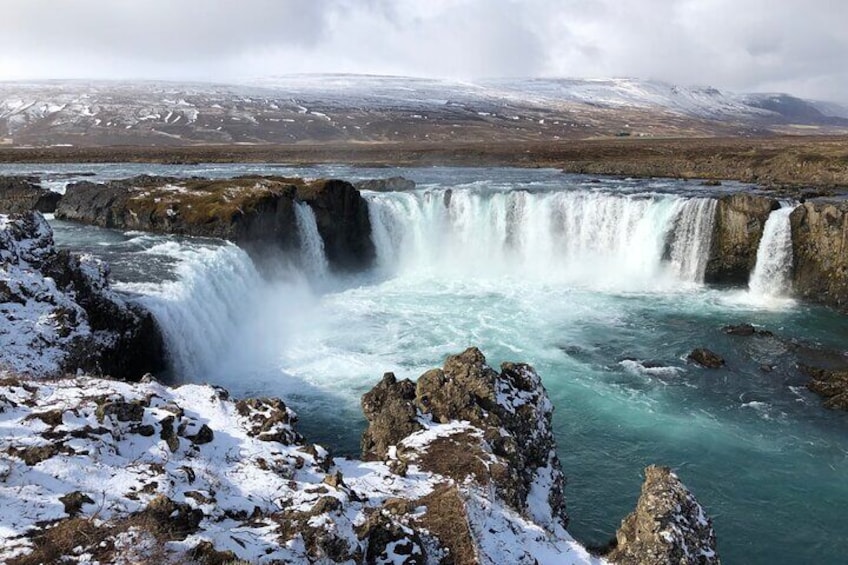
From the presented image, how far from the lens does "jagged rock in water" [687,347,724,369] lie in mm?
25031

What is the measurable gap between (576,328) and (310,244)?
710 inches

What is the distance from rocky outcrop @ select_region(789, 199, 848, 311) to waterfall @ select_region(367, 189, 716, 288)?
542 cm

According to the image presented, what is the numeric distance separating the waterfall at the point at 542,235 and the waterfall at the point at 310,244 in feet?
15.6

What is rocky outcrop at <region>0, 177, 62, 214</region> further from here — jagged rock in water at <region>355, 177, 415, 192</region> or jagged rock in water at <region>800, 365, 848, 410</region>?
jagged rock in water at <region>800, 365, 848, 410</region>

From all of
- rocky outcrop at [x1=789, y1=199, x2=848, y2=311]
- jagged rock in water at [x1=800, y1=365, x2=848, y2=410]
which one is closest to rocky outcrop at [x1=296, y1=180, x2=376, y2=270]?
rocky outcrop at [x1=789, y1=199, x2=848, y2=311]

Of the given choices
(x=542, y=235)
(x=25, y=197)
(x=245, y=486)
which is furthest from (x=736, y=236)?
(x=25, y=197)

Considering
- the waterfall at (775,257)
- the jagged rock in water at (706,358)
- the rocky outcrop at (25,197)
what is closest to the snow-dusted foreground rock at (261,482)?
the jagged rock in water at (706,358)

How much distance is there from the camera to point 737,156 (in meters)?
74.3

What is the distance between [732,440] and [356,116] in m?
173

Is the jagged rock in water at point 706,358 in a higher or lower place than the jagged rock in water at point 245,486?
lower

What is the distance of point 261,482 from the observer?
10.5m

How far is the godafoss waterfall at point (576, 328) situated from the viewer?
1777cm

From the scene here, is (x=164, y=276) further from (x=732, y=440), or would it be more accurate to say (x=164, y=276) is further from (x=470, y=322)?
(x=732, y=440)

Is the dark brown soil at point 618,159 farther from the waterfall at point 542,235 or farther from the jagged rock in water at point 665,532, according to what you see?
the jagged rock in water at point 665,532
